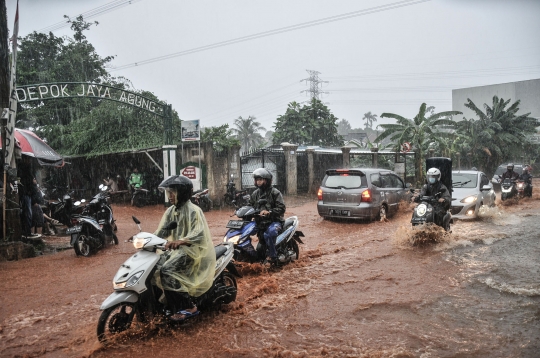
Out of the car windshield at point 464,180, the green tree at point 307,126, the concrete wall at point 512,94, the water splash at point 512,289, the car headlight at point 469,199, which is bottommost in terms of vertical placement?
the water splash at point 512,289

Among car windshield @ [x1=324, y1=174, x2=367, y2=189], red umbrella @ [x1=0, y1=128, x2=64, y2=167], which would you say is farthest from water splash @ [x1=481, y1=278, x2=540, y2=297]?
red umbrella @ [x1=0, y1=128, x2=64, y2=167]

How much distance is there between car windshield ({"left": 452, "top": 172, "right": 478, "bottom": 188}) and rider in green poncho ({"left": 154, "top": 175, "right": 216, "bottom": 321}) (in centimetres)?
986

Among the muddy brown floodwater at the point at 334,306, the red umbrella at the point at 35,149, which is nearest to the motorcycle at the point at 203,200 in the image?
the red umbrella at the point at 35,149

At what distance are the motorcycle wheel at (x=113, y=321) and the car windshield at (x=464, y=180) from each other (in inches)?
420

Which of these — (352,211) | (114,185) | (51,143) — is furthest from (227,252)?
(51,143)

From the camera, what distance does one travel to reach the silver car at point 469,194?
11180 mm

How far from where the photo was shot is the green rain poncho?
4234 mm

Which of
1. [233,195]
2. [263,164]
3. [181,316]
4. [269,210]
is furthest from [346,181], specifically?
[181,316]

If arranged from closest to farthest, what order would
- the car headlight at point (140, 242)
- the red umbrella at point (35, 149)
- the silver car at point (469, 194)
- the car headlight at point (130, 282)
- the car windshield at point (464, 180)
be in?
the car headlight at point (130, 282), the car headlight at point (140, 242), the silver car at point (469, 194), the red umbrella at point (35, 149), the car windshield at point (464, 180)

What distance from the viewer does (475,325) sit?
479 cm

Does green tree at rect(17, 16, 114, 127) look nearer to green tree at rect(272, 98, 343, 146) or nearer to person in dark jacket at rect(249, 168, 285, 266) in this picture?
green tree at rect(272, 98, 343, 146)

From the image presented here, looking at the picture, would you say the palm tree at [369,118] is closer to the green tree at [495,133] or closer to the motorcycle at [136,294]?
the green tree at [495,133]

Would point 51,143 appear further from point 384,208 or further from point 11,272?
point 384,208

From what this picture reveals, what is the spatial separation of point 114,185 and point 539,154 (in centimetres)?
3508
